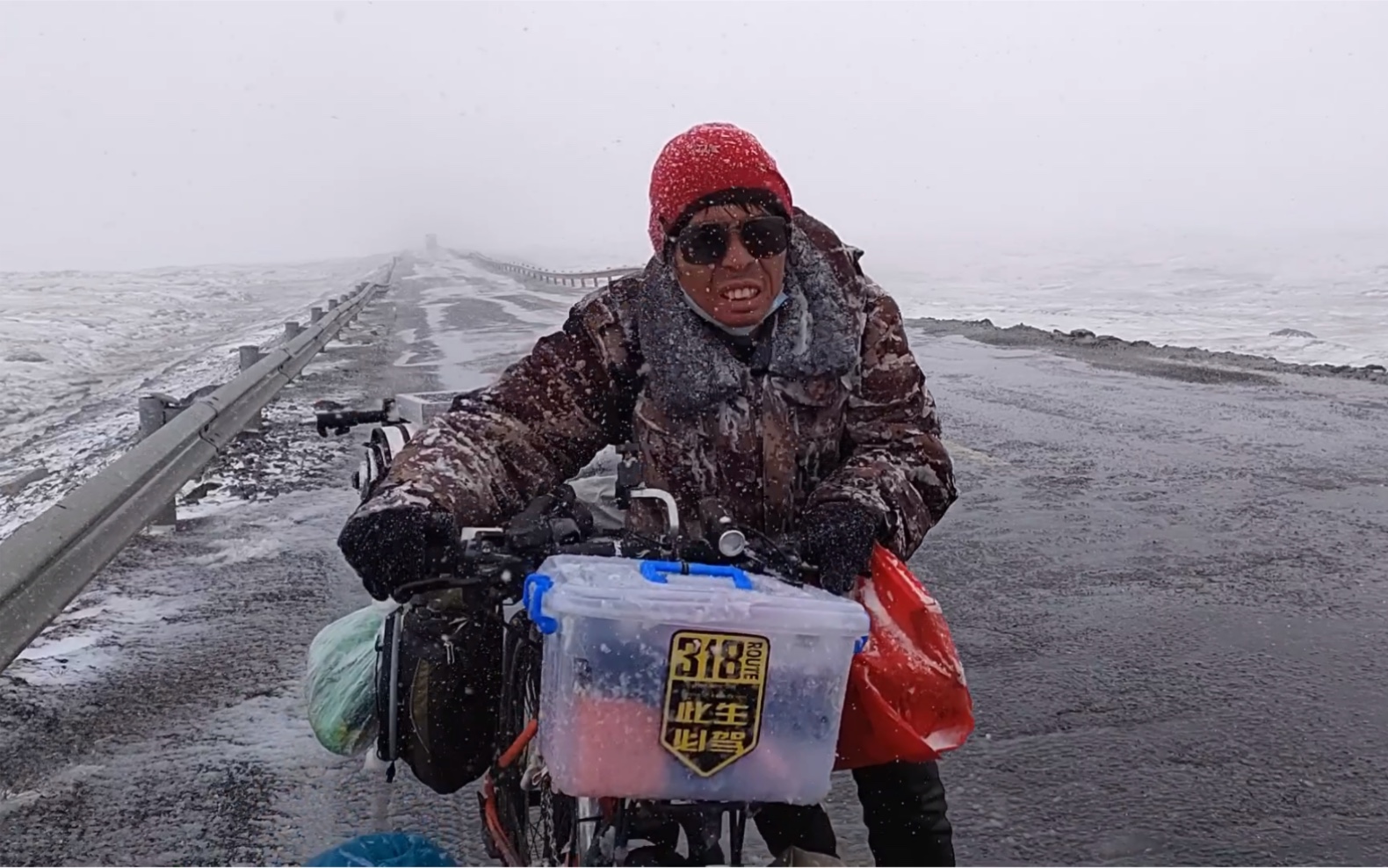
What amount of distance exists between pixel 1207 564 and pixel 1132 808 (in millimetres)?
2824

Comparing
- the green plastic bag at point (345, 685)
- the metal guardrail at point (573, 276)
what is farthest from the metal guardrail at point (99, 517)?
the metal guardrail at point (573, 276)

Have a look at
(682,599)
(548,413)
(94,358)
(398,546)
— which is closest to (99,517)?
(548,413)

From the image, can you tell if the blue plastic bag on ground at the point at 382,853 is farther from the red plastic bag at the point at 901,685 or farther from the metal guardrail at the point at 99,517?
the metal guardrail at the point at 99,517

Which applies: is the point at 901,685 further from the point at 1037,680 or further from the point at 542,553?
the point at 1037,680

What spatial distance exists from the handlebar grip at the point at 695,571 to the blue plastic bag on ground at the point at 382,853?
85 cm

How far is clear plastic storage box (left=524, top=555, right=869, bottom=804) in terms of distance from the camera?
1827 mm

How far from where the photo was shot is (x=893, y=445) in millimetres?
2916

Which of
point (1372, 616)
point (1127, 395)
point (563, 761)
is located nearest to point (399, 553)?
point (563, 761)

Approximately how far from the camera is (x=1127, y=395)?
1180cm

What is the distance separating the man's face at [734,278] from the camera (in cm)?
289

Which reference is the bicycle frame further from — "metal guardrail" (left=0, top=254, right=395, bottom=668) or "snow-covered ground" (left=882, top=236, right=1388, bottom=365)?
"snow-covered ground" (left=882, top=236, right=1388, bottom=365)

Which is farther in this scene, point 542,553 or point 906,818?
point 906,818

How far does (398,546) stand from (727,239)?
1.16m

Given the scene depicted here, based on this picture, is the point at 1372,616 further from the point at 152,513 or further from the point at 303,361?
the point at 303,361
